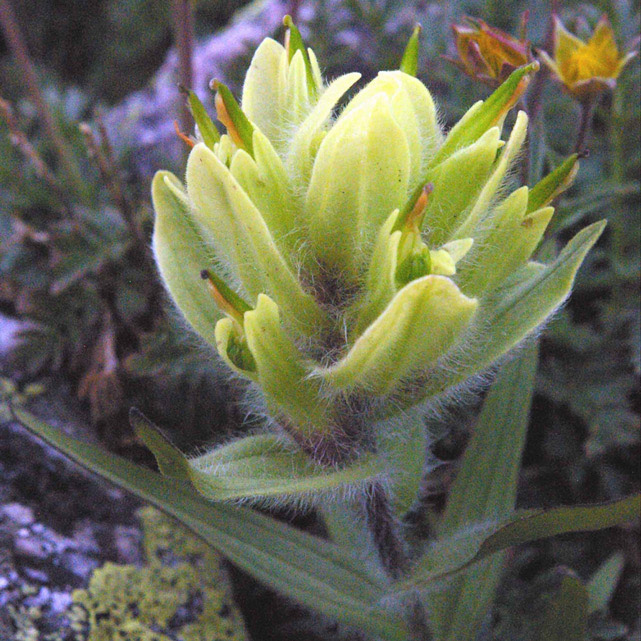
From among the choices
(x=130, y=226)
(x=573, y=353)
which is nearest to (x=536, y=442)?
(x=573, y=353)

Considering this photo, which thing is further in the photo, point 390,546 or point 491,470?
point 491,470

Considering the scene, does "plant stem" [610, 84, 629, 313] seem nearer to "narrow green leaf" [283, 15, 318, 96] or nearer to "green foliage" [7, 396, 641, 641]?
"green foliage" [7, 396, 641, 641]

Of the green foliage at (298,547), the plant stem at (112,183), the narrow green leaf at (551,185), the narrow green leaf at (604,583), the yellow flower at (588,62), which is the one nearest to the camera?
the narrow green leaf at (551,185)

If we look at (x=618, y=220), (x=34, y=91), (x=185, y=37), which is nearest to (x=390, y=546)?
(x=618, y=220)

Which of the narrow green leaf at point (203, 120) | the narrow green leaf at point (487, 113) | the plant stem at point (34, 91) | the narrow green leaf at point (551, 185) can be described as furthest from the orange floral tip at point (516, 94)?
the plant stem at point (34, 91)

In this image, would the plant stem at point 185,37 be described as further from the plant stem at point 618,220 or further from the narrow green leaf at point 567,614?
the narrow green leaf at point 567,614

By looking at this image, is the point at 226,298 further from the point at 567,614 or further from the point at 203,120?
the point at 567,614
